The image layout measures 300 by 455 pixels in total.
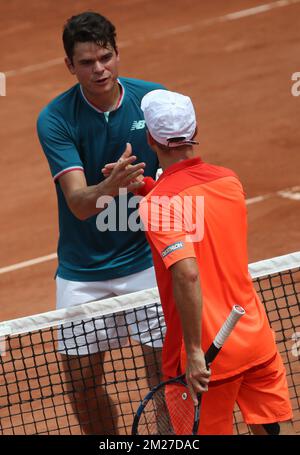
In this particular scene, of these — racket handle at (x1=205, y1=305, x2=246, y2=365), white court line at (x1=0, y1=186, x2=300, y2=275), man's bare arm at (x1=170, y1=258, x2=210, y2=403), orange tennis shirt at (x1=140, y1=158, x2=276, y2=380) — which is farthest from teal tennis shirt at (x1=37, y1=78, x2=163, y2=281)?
white court line at (x1=0, y1=186, x2=300, y2=275)

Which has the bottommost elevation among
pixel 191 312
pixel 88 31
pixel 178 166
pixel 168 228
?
pixel 191 312

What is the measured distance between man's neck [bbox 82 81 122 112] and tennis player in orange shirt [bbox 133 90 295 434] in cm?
113

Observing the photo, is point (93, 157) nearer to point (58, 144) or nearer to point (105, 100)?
point (58, 144)

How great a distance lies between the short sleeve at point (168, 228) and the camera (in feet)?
15.0

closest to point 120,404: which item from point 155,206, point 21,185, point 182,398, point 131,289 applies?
point 131,289

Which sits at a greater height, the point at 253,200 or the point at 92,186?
the point at 92,186

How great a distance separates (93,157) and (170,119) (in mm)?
1375

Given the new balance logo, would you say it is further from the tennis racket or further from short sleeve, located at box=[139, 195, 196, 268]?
the tennis racket

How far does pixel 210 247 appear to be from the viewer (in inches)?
185

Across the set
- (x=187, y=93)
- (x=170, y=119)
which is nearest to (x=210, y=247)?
(x=170, y=119)

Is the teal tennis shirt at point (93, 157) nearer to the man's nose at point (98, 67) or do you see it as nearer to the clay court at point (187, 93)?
the man's nose at point (98, 67)

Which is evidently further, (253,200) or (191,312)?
(253,200)

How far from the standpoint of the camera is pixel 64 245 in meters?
6.32

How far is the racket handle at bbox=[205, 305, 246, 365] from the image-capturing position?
4.56 metres
